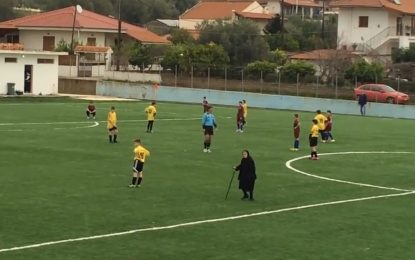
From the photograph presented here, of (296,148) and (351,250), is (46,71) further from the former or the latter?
(351,250)

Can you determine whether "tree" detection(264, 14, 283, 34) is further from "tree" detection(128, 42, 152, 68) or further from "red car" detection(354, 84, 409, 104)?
"red car" detection(354, 84, 409, 104)

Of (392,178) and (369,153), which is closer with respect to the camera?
(392,178)

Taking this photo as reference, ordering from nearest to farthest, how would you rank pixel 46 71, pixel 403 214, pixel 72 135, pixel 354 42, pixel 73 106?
pixel 403 214 < pixel 72 135 < pixel 73 106 < pixel 46 71 < pixel 354 42

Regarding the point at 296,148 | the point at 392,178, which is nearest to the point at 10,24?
the point at 296,148

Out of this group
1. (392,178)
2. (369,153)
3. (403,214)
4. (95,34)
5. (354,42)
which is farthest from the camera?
(95,34)

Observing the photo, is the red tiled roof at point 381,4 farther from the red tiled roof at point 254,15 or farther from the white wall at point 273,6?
the white wall at point 273,6

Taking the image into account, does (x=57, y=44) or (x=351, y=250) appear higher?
(x=57, y=44)

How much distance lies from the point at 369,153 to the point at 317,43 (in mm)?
69776

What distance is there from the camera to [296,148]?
1473 inches

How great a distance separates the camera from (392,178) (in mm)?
29453

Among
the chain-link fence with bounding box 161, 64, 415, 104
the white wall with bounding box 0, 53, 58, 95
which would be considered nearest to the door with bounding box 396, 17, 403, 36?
the chain-link fence with bounding box 161, 64, 415, 104

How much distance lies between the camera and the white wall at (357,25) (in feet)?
295

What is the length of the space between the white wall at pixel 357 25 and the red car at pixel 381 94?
23252mm

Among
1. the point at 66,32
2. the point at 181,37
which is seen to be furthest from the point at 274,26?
the point at 66,32
